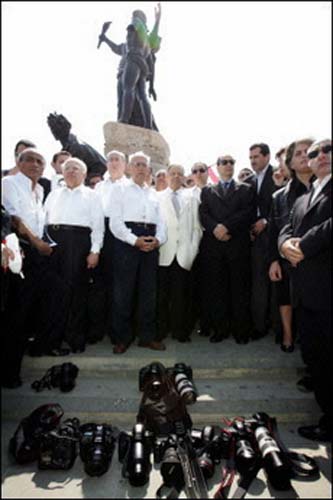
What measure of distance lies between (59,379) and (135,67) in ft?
23.7

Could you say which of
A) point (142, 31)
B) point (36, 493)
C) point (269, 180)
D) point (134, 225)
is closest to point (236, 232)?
point (269, 180)

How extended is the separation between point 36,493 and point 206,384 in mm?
1537

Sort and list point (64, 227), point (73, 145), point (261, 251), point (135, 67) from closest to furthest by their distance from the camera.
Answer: point (64, 227)
point (261, 251)
point (73, 145)
point (135, 67)

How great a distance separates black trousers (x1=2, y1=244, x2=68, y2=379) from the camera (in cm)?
274

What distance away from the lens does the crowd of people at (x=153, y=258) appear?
9.67 ft

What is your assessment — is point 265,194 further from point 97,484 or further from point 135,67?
point 135,67

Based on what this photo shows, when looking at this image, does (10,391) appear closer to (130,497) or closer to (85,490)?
(85,490)

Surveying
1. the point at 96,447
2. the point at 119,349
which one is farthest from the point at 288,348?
the point at 96,447

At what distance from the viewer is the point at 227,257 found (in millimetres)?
3756

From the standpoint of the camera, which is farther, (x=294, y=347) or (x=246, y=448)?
(x=294, y=347)

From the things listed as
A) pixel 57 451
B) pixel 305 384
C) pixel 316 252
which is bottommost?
pixel 57 451

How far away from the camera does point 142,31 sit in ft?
25.4

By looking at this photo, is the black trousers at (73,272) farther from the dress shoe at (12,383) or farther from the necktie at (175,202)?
the necktie at (175,202)

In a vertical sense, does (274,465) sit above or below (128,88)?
below
